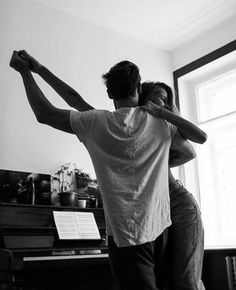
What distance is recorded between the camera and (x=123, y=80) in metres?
1.17

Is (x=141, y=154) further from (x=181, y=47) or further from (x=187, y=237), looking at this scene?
(x=181, y=47)

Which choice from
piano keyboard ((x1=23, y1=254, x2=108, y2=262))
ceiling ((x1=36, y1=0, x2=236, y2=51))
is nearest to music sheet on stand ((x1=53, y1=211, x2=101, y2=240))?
piano keyboard ((x1=23, y1=254, x2=108, y2=262))

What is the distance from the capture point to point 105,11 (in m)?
4.01

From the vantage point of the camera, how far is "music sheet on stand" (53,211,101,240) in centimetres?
281

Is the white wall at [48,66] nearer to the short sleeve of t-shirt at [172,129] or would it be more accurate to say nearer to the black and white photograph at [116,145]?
the black and white photograph at [116,145]

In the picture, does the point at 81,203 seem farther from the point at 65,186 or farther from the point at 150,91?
the point at 150,91

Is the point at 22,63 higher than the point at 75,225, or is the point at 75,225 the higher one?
the point at 22,63

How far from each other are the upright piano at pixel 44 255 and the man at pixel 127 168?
1.36m

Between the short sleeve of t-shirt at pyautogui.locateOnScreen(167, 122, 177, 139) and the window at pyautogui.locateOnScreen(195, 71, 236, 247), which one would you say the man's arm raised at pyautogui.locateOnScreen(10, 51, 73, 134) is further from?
the window at pyautogui.locateOnScreen(195, 71, 236, 247)

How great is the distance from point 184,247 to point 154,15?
3510 millimetres

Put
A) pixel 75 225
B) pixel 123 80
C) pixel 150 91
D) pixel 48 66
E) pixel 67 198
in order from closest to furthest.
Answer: pixel 123 80 → pixel 150 91 → pixel 75 225 → pixel 67 198 → pixel 48 66

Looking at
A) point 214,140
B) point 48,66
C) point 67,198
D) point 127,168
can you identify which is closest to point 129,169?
point 127,168

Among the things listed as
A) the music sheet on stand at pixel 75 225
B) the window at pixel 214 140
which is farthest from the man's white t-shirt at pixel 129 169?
the window at pixel 214 140

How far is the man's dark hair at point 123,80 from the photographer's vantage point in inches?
46.3
